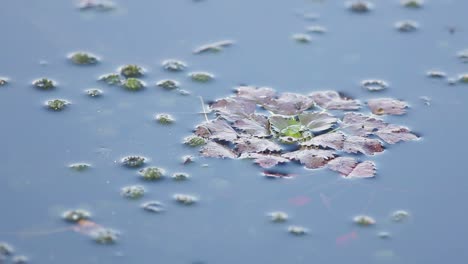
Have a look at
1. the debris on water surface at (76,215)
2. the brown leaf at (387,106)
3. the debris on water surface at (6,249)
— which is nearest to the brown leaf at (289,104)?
the brown leaf at (387,106)

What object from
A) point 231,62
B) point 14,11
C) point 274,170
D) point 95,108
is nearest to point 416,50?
point 231,62

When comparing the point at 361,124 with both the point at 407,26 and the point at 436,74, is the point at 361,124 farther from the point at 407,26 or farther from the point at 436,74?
the point at 407,26

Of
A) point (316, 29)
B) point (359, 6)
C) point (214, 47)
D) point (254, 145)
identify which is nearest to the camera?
point (254, 145)

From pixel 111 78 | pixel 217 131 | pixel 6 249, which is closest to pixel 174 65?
pixel 111 78

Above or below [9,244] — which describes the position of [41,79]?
above

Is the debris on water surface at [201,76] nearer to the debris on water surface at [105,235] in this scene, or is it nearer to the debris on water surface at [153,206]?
the debris on water surface at [153,206]

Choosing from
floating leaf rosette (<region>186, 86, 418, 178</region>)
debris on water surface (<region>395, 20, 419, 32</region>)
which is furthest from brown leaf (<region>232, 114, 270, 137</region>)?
debris on water surface (<region>395, 20, 419, 32</region>)

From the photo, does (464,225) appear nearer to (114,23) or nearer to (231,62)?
(231,62)
